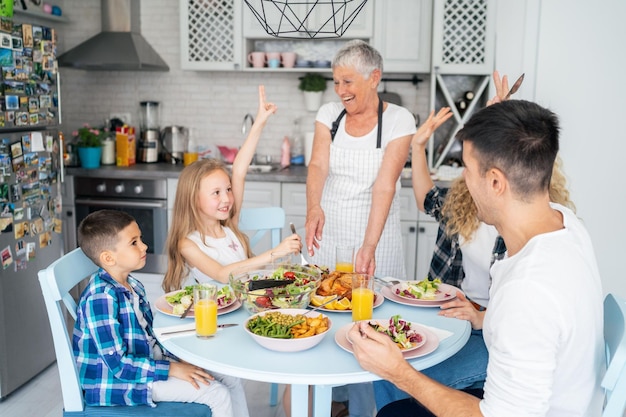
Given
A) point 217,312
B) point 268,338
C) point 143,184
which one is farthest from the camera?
point 143,184

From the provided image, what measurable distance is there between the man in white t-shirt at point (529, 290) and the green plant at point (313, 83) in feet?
10.1

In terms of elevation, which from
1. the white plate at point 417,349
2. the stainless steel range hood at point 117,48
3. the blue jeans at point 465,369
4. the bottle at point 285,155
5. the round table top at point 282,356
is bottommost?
the blue jeans at point 465,369

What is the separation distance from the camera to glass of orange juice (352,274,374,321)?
178cm

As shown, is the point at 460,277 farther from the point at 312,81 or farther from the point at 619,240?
the point at 312,81

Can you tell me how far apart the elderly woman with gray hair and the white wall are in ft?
2.86

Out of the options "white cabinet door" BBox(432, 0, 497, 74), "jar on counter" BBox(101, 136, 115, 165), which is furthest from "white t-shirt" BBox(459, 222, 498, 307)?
"jar on counter" BBox(101, 136, 115, 165)

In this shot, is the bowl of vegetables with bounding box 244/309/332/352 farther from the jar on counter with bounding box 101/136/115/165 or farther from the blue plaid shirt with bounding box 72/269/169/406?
the jar on counter with bounding box 101/136/115/165

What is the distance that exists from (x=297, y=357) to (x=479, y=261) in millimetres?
878

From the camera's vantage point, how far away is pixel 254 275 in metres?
2.04

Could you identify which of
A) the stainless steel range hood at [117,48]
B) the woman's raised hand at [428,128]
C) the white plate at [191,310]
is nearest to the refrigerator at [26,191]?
the stainless steel range hood at [117,48]

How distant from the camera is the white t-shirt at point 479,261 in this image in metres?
2.12

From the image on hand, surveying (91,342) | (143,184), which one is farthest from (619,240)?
(143,184)

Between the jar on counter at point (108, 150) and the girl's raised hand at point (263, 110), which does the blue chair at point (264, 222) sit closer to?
the girl's raised hand at point (263, 110)

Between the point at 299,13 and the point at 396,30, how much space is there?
2.10 ft
